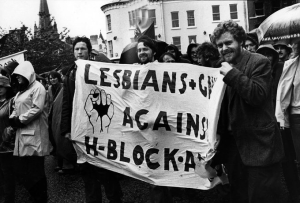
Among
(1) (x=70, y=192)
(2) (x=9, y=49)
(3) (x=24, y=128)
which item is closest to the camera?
(3) (x=24, y=128)

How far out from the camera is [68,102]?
14.9 ft

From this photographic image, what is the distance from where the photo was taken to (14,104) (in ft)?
17.0

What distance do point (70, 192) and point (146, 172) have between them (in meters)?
2.23

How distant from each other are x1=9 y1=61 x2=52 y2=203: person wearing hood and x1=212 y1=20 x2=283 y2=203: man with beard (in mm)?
2669

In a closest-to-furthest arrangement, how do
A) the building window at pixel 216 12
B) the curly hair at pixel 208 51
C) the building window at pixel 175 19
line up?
the curly hair at pixel 208 51 < the building window at pixel 216 12 < the building window at pixel 175 19

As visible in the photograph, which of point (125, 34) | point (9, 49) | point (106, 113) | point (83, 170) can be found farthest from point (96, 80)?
point (125, 34)

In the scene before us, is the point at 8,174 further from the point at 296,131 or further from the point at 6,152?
the point at 296,131

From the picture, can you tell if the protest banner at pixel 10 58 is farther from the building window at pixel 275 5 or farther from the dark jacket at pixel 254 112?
the building window at pixel 275 5

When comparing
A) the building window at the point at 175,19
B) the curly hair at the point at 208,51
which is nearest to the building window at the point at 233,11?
the building window at the point at 175,19

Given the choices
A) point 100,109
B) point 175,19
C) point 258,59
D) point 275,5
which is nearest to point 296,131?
point 258,59

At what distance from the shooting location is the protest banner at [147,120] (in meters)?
4.05

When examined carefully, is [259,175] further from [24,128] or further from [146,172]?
[24,128]

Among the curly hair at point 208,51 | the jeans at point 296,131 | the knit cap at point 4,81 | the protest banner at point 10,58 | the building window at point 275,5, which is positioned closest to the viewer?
the jeans at point 296,131

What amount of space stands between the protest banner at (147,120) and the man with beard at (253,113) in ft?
1.47
